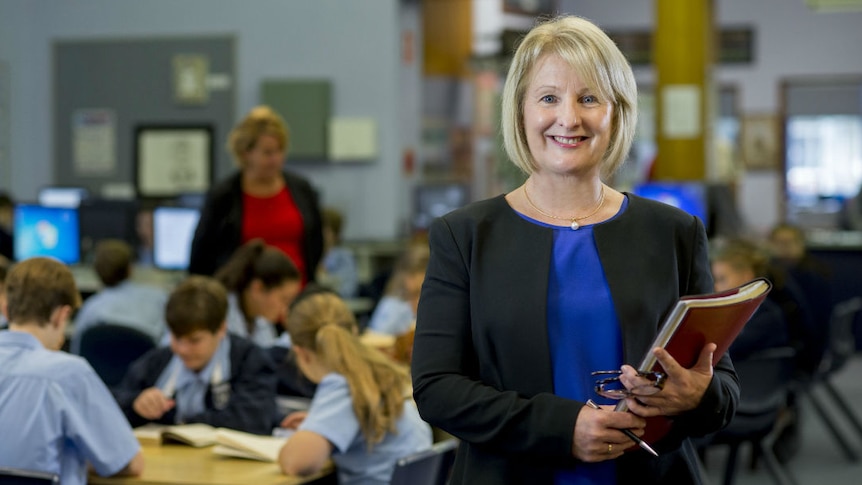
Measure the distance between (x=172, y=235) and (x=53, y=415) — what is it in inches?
194

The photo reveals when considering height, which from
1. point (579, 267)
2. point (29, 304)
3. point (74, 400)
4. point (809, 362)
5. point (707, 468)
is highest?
point (579, 267)

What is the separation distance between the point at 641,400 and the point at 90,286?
6.47 m

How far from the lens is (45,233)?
26.4 ft

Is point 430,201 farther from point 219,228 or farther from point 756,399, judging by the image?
point 756,399

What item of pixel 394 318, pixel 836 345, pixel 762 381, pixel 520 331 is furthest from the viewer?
pixel 836 345

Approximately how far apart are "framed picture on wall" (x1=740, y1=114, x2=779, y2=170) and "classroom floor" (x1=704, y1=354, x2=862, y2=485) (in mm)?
8647

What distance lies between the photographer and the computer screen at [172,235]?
7.74 m

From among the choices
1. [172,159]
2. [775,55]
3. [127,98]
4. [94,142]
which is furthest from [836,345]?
[775,55]

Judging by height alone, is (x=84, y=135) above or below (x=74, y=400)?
above

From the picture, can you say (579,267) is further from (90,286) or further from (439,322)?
(90,286)

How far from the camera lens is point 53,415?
2904 mm

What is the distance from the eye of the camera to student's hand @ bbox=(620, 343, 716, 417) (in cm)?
146

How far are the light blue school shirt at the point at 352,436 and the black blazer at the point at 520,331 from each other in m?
1.45

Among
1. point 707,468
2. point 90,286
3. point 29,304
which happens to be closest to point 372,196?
point 90,286
